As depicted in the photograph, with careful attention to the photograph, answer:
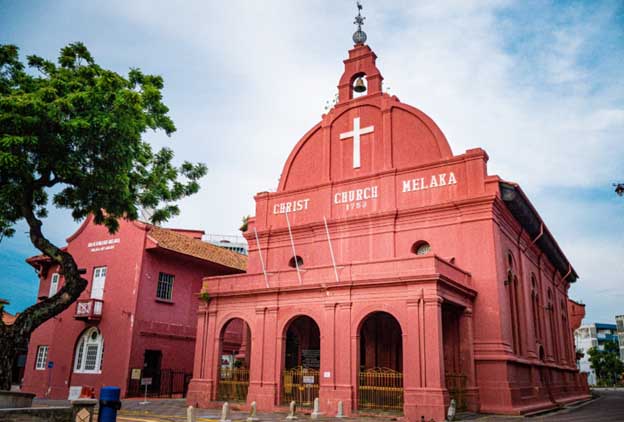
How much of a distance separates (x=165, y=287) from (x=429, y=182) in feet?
49.5

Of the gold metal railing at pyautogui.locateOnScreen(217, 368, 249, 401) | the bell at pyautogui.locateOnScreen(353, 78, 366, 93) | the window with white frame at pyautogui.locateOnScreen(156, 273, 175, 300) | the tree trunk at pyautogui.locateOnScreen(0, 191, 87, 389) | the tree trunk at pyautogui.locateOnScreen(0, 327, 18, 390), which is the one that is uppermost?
the bell at pyautogui.locateOnScreen(353, 78, 366, 93)

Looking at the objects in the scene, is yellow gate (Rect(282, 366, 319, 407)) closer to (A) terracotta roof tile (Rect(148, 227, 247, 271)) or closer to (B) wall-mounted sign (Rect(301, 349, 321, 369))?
(B) wall-mounted sign (Rect(301, 349, 321, 369))

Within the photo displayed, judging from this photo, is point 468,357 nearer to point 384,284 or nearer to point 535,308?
point 384,284

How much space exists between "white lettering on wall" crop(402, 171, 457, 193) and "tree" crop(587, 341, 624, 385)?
5972cm

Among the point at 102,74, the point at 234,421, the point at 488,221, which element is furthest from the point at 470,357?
the point at 102,74

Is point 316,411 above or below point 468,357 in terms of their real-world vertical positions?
below

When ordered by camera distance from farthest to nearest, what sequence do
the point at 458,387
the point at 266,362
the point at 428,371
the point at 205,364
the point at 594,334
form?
1. the point at 594,334
2. the point at 205,364
3. the point at 266,362
4. the point at 458,387
5. the point at 428,371

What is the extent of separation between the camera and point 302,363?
2303 cm

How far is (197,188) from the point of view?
19.7 m

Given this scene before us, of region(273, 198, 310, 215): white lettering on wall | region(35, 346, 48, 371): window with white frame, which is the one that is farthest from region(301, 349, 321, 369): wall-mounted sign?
region(35, 346, 48, 371): window with white frame

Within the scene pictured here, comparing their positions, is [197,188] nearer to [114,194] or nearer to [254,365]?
[114,194]

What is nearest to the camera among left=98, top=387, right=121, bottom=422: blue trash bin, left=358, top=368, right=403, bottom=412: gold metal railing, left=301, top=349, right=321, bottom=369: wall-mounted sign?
left=98, top=387, right=121, bottom=422: blue trash bin

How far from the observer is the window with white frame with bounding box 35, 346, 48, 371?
29.4 metres

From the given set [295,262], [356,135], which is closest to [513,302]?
[295,262]
